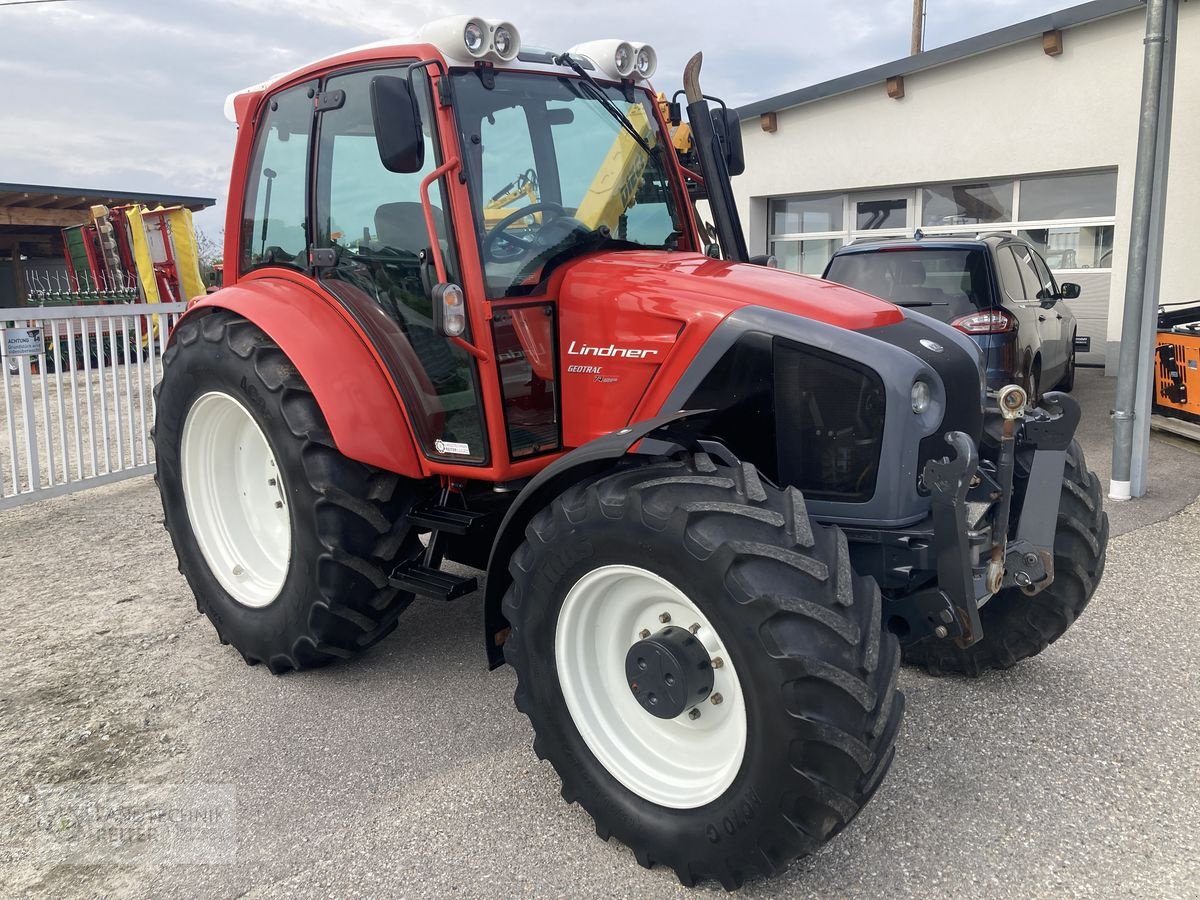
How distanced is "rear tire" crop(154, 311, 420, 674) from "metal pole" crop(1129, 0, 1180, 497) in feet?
16.2

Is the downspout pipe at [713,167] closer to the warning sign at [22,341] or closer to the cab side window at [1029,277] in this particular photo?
the warning sign at [22,341]

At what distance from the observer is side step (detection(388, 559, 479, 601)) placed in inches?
126

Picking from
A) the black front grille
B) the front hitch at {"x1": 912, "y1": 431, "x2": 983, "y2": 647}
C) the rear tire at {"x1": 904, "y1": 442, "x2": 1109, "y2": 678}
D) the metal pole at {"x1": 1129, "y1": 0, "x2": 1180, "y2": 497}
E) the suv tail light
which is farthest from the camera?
the suv tail light

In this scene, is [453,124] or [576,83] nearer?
[453,124]

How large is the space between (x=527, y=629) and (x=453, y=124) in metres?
1.62

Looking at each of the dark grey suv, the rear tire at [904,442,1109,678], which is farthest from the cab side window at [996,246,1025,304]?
the rear tire at [904,442,1109,678]

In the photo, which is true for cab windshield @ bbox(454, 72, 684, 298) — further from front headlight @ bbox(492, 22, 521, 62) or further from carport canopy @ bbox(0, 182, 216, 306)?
carport canopy @ bbox(0, 182, 216, 306)

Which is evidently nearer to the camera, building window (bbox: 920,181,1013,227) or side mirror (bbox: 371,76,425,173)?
side mirror (bbox: 371,76,425,173)

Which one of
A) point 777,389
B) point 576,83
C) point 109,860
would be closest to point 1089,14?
point 576,83

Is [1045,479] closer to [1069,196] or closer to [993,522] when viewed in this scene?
[993,522]

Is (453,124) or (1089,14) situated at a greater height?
(1089,14)

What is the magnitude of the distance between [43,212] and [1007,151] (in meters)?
18.0

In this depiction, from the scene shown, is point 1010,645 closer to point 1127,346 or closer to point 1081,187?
point 1127,346

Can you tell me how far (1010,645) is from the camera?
338 cm
